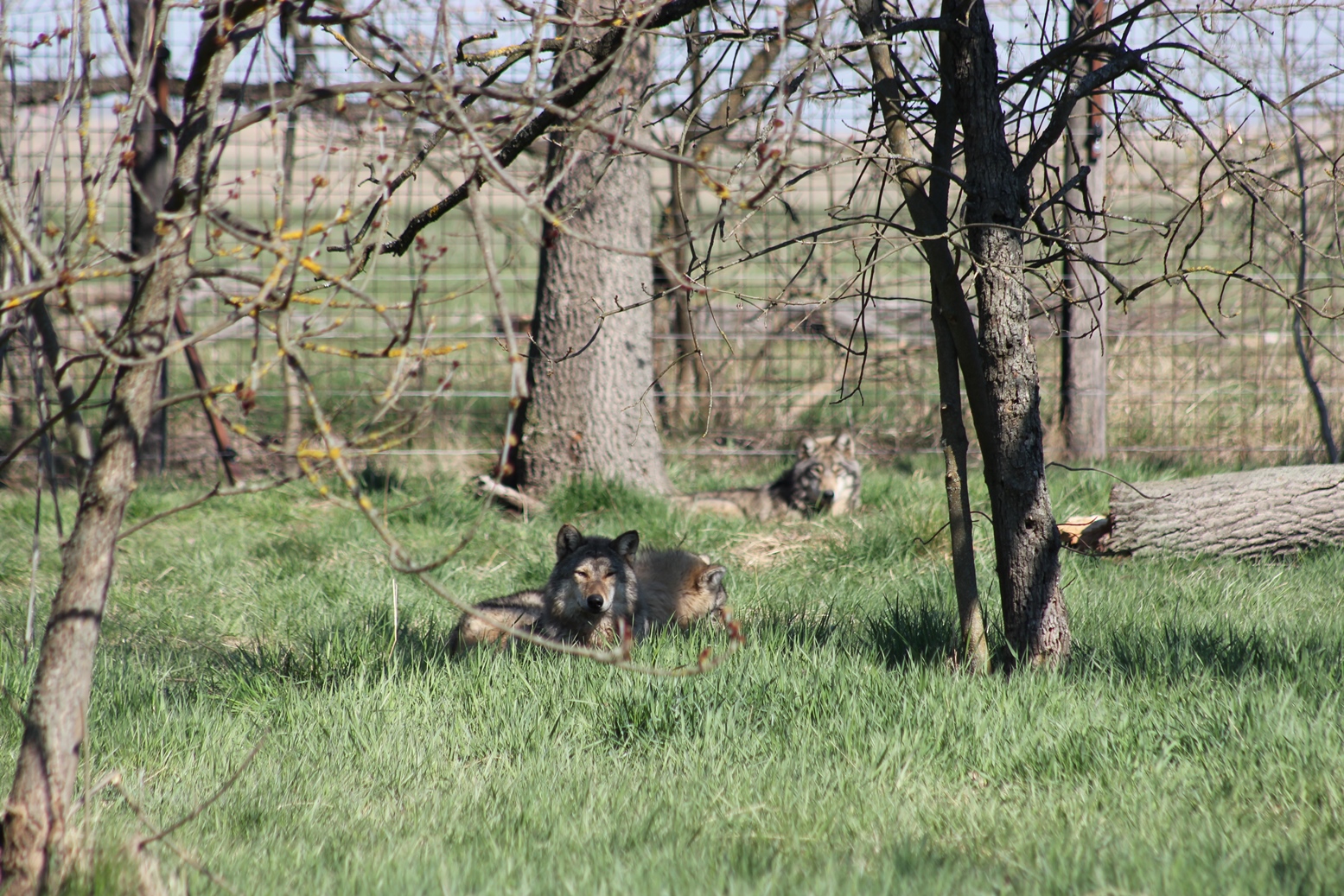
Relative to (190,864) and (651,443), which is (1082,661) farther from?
(651,443)

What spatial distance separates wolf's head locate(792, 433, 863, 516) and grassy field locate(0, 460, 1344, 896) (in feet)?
9.63

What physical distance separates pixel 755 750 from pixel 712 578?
8.37 ft

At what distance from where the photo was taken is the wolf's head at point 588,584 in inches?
215

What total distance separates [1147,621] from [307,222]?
425 cm

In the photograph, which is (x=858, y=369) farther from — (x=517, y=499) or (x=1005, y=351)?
(x=1005, y=351)

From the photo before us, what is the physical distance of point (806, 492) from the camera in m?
9.18

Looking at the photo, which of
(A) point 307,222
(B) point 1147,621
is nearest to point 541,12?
(A) point 307,222

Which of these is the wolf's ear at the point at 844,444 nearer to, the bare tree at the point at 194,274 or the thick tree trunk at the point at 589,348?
the thick tree trunk at the point at 589,348

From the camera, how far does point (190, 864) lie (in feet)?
8.66

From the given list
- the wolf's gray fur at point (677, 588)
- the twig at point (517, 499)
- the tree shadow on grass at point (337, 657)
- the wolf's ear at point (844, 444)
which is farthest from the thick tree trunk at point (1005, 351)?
the wolf's ear at point (844, 444)

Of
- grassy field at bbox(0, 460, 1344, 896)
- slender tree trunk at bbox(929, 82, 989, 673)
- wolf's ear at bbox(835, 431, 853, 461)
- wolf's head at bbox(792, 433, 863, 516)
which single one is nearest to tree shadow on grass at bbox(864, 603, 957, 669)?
grassy field at bbox(0, 460, 1344, 896)

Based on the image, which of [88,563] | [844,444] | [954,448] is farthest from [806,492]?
[88,563]

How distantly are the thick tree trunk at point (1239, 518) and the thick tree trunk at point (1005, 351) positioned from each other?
2.56 meters

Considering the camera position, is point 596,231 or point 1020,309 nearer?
point 1020,309
